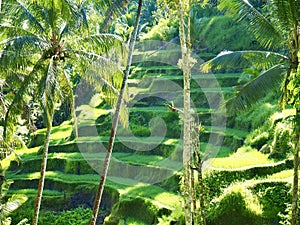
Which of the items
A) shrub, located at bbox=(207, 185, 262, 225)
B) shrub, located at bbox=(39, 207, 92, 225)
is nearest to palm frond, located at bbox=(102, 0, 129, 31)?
shrub, located at bbox=(207, 185, 262, 225)

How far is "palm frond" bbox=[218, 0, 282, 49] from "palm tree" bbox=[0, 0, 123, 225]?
234cm

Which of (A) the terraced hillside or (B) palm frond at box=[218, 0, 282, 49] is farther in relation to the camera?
(A) the terraced hillside

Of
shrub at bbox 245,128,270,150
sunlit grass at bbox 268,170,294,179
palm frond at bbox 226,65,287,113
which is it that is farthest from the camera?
shrub at bbox 245,128,270,150

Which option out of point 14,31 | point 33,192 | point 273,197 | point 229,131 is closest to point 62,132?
point 33,192

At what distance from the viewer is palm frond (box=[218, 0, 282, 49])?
7.01 metres

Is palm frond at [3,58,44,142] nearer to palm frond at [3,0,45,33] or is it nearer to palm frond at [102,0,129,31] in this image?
palm frond at [3,0,45,33]

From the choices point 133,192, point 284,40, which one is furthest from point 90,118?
point 284,40

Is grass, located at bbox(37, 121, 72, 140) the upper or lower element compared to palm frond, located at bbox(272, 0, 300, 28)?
lower

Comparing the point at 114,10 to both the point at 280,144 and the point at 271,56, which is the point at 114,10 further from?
the point at 280,144

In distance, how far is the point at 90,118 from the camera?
2012 centimetres

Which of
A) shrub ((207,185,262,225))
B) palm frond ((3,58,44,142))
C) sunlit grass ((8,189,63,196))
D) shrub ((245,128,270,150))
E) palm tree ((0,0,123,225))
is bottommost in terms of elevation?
sunlit grass ((8,189,63,196))

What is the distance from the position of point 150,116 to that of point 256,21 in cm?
1071

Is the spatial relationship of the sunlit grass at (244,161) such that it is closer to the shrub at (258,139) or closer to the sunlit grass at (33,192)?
the shrub at (258,139)

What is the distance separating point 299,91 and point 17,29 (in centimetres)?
577
